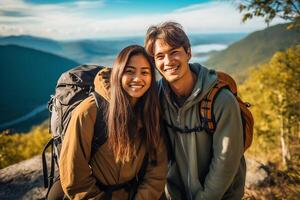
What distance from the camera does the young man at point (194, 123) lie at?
309cm

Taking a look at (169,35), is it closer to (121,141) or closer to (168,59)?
(168,59)

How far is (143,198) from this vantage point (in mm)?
3482

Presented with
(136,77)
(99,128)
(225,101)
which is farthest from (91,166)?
(225,101)

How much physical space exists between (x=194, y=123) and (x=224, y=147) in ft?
1.33

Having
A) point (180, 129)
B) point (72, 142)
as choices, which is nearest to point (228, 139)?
point (180, 129)

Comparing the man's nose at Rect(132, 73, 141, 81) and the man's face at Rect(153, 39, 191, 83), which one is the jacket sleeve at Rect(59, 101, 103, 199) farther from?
the man's face at Rect(153, 39, 191, 83)

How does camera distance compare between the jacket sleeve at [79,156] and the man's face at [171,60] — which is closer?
the jacket sleeve at [79,156]

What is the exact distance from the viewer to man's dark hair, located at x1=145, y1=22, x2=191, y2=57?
3.26 meters

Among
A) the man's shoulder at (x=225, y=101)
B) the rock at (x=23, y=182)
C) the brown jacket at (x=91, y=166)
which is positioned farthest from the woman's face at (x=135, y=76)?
the rock at (x=23, y=182)

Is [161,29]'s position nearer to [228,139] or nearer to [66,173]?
[228,139]

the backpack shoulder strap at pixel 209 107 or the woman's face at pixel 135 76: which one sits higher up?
the woman's face at pixel 135 76

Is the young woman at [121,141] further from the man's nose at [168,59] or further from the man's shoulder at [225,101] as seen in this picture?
the man's shoulder at [225,101]

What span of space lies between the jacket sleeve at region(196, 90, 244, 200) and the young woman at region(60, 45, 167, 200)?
605 millimetres

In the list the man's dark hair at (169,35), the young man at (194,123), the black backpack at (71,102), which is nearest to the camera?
the young man at (194,123)
